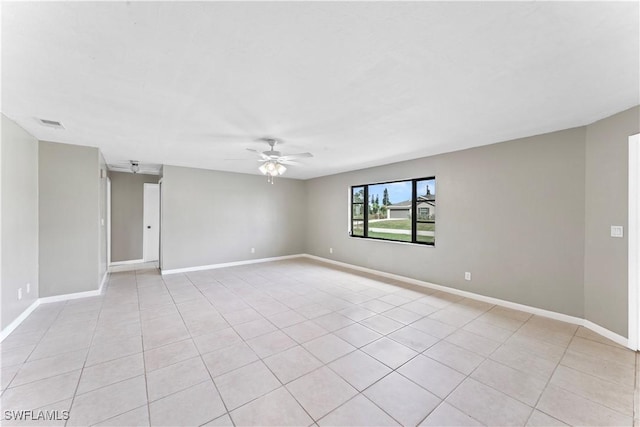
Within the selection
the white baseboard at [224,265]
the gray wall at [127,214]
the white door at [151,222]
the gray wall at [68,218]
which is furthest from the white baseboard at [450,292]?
Result: the white door at [151,222]

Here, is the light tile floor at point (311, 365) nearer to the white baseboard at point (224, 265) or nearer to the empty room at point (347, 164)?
the empty room at point (347, 164)

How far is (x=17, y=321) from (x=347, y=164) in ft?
18.1

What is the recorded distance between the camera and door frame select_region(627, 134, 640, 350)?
253 centimetres

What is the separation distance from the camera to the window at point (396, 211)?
476cm

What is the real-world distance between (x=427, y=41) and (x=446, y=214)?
344 centimetres

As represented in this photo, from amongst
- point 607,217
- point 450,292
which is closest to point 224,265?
point 450,292

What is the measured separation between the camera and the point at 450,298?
4000mm

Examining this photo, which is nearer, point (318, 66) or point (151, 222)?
point (318, 66)

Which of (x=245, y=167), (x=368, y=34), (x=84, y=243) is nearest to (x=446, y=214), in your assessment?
(x=368, y=34)

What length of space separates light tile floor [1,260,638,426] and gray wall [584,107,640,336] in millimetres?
386

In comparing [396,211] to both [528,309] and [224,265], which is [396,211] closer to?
[528,309]

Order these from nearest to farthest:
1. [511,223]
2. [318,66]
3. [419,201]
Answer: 1. [318,66]
2. [511,223]
3. [419,201]

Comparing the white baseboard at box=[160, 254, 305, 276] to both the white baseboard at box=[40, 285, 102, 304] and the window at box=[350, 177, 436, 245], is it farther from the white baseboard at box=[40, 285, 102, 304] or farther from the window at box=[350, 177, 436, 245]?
the window at box=[350, 177, 436, 245]

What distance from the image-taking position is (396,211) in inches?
213
